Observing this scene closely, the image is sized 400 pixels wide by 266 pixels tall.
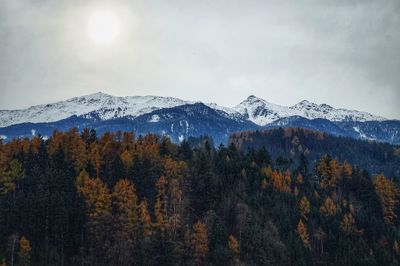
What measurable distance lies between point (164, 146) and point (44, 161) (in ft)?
120

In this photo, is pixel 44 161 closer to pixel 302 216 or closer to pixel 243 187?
pixel 243 187

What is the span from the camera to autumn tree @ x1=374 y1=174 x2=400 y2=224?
13050 cm

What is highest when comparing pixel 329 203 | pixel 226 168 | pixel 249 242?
pixel 226 168

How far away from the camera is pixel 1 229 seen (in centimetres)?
8838

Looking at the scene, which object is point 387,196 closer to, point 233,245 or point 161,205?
point 233,245

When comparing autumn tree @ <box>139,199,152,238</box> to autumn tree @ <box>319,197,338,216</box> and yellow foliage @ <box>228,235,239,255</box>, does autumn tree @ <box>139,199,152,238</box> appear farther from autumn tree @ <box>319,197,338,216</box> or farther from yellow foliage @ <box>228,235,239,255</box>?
autumn tree @ <box>319,197,338,216</box>

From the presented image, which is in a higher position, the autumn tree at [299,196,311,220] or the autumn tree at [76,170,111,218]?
the autumn tree at [76,170,111,218]

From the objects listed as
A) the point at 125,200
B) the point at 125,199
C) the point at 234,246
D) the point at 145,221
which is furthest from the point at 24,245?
the point at 234,246

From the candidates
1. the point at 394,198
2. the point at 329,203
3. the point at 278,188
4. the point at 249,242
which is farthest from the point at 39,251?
the point at 394,198

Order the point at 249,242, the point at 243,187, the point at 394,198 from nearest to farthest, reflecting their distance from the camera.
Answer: the point at 249,242 < the point at 243,187 < the point at 394,198

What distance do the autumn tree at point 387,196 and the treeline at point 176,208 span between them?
394mm

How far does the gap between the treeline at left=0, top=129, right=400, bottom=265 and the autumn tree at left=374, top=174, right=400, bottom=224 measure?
1.29 feet

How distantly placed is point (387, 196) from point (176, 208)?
242 feet

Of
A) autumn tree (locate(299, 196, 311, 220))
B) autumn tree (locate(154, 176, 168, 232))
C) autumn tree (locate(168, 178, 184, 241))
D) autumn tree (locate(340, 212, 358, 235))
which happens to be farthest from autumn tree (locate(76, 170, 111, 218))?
autumn tree (locate(340, 212, 358, 235))
